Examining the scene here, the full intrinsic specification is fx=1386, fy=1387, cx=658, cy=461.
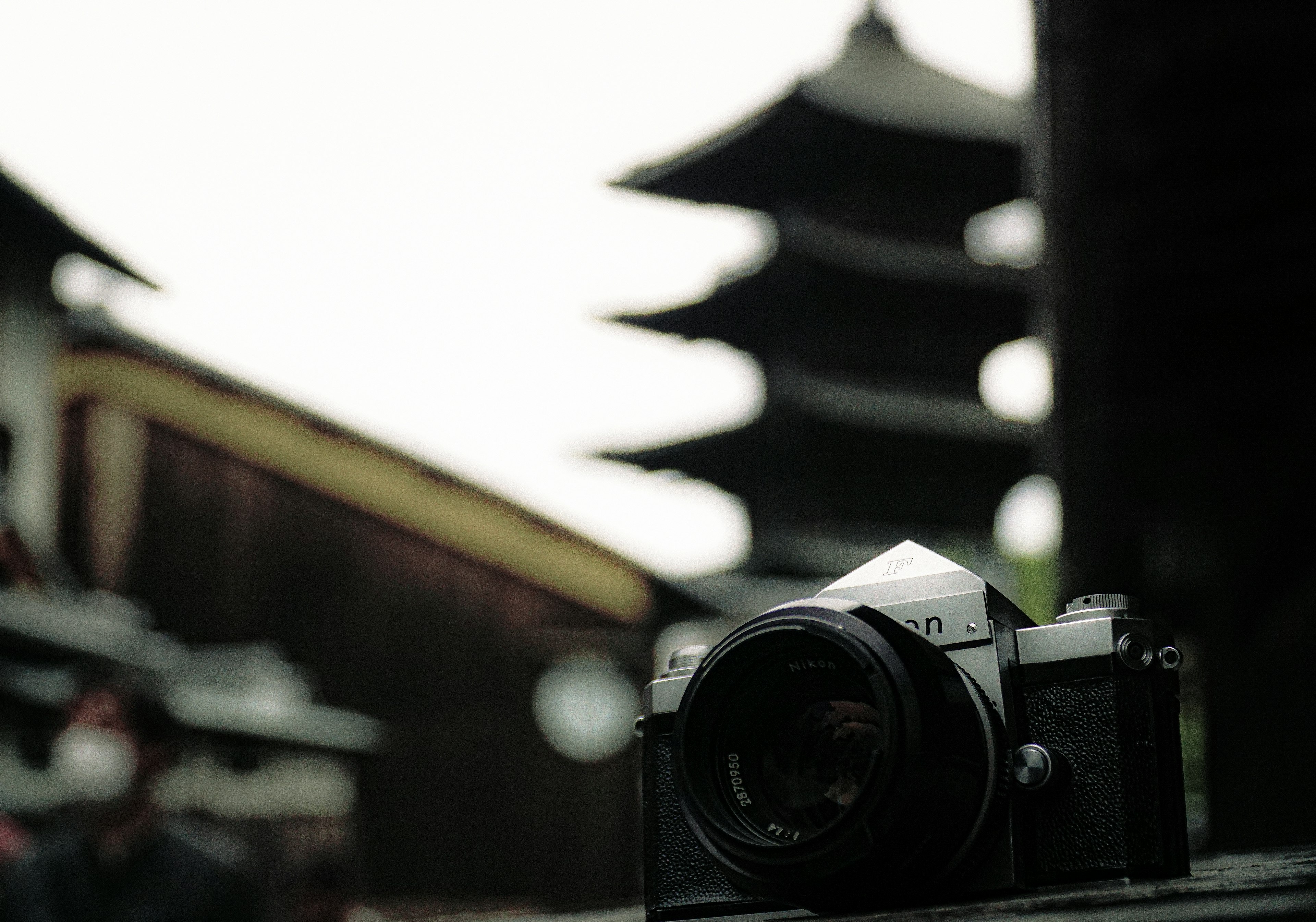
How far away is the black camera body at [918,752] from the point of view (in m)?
0.86

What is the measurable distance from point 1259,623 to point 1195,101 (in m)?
2.51

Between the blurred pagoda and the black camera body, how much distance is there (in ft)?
37.5

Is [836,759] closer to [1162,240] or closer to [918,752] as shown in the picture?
[918,752]

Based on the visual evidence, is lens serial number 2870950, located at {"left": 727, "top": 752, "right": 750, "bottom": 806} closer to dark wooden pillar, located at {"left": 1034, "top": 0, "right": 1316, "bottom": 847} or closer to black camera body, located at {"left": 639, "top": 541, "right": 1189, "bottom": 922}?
black camera body, located at {"left": 639, "top": 541, "right": 1189, "bottom": 922}

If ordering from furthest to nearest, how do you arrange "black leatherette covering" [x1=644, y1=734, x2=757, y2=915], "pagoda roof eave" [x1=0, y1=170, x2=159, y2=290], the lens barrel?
"pagoda roof eave" [x1=0, y1=170, x2=159, y2=290], "black leatherette covering" [x1=644, y1=734, x2=757, y2=915], the lens barrel

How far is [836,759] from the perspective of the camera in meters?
0.94

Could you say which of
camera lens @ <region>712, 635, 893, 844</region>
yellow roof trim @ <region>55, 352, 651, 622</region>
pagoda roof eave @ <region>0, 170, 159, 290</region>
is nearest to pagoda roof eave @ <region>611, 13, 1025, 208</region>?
yellow roof trim @ <region>55, 352, 651, 622</region>

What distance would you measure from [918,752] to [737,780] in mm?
158

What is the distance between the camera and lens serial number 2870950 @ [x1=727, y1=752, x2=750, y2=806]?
945mm

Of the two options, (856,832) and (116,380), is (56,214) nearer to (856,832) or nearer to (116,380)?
(116,380)

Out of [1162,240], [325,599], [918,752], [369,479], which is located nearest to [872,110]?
[369,479]

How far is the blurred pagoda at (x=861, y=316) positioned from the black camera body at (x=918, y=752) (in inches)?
450

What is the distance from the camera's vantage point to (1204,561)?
5.12m

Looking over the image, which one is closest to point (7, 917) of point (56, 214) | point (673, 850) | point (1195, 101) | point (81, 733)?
point (81, 733)
